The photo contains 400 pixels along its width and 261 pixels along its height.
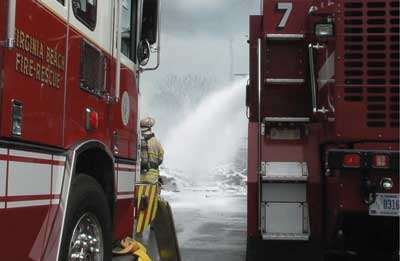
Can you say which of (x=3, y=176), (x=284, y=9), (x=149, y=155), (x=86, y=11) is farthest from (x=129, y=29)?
(x=149, y=155)

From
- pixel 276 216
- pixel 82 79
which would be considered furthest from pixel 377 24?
pixel 82 79

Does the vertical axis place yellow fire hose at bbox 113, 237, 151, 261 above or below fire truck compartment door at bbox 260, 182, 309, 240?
below

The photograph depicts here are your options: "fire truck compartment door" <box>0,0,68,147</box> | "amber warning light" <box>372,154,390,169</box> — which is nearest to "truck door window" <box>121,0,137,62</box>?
"fire truck compartment door" <box>0,0,68,147</box>

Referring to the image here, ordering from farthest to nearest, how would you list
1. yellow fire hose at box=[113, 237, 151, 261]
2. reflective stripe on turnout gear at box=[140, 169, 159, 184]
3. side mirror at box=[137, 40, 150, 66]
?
reflective stripe on turnout gear at box=[140, 169, 159, 184] → side mirror at box=[137, 40, 150, 66] → yellow fire hose at box=[113, 237, 151, 261]

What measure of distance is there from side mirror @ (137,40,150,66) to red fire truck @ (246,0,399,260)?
43.9 inches

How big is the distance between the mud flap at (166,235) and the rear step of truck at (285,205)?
0.82 metres

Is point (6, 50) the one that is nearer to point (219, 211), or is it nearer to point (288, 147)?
point (288, 147)

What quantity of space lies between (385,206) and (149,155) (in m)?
5.03

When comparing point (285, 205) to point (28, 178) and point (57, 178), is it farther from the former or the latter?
point (28, 178)

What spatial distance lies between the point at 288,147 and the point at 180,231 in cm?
529

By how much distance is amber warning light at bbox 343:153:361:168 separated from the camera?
15.5ft

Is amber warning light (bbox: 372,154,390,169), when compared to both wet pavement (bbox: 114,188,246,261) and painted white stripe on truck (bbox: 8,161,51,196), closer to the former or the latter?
wet pavement (bbox: 114,188,246,261)

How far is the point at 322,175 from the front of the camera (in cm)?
576

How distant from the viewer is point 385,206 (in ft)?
15.9
